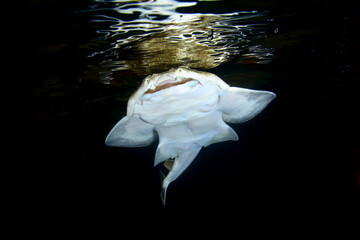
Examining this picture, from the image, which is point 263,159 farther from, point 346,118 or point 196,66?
point 196,66

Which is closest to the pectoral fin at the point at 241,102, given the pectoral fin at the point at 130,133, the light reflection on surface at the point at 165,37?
the pectoral fin at the point at 130,133

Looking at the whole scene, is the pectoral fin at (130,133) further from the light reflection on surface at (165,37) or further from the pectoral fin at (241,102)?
the light reflection on surface at (165,37)

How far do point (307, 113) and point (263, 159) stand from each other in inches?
346

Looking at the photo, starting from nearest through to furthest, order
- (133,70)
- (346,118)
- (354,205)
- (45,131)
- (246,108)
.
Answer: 1. (246,108)
2. (133,70)
3. (45,131)
4. (354,205)
5. (346,118)

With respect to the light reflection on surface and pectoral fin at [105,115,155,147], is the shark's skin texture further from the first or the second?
the light reflection on surface

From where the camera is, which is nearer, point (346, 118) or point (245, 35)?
point (245, 35)

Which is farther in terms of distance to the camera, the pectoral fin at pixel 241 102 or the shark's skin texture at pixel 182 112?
the pectoral fin at pixel 241 102

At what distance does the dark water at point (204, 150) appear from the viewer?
4395 millimetres

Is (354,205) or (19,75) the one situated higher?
(19,75)

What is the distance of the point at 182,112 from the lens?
3.93 m

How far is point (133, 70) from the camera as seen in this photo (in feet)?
21.7

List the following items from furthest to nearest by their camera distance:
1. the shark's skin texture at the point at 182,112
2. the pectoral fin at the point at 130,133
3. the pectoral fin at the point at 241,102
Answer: the pectoral fin at the point at 130,133
the pectoral fin at the point at 241,102
the shark's skin texture at the point at 182,112

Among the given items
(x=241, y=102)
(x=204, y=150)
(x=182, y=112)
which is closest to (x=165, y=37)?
(x=182, y=112)

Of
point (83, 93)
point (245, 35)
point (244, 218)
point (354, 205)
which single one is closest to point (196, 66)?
point (245, 35)
